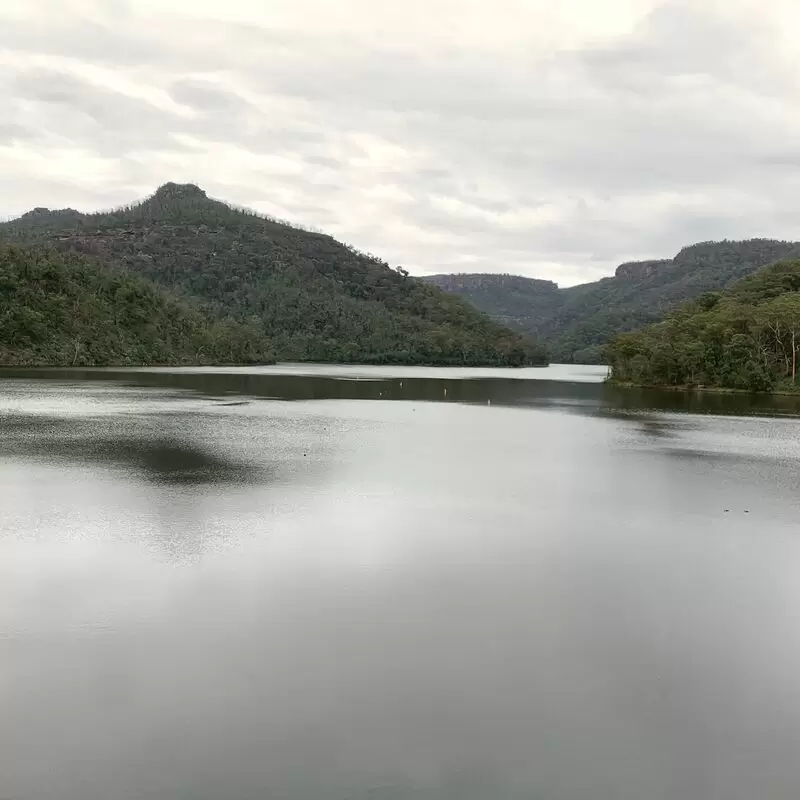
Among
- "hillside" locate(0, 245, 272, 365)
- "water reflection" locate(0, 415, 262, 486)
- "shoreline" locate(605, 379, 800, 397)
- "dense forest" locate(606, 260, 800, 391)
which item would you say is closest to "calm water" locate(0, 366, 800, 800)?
"water reflection" locate(0, 415, 262, 486)

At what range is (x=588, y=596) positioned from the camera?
540 inches

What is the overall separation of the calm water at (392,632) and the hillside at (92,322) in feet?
343

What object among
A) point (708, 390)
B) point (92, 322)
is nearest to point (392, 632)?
point (708, 390)

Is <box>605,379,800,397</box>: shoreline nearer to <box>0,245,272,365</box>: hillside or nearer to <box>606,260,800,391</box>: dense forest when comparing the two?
<box>606,260,800,391</box>: dense forest

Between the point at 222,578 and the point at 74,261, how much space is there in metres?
154

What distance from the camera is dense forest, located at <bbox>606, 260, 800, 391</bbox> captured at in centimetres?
7581

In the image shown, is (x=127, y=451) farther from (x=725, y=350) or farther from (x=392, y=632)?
(x=725, y=350)

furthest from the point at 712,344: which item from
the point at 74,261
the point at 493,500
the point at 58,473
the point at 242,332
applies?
the point at 74,261

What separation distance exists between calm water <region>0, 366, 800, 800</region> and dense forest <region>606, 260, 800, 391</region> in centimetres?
5486

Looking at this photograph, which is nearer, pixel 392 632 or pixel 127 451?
pixel 392 632

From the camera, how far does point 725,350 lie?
257ft

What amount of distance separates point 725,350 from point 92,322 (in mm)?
103178

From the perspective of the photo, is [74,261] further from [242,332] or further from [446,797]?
[446,797]

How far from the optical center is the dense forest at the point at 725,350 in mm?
75812
